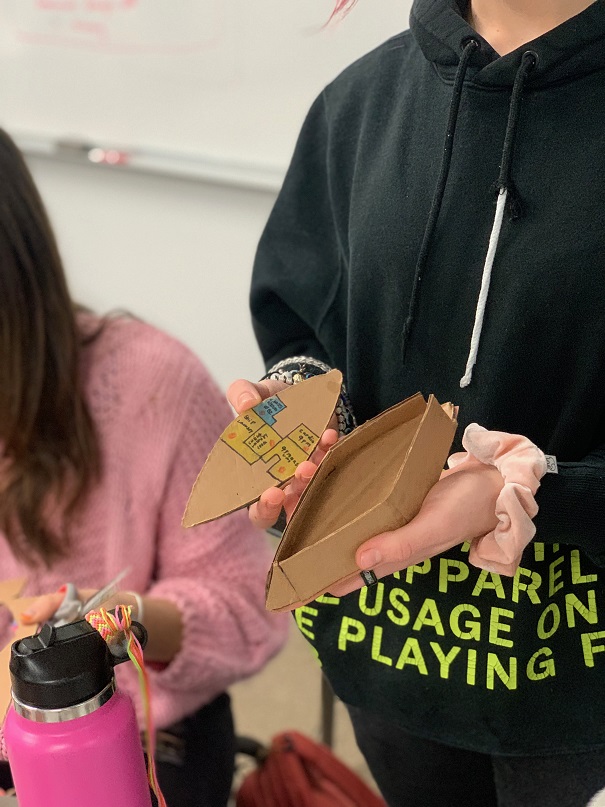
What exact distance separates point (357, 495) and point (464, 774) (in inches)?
12.4

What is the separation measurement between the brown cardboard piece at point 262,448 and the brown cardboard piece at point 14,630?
132 millimetres

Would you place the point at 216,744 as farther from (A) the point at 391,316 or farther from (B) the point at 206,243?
(B) the point at 206,243

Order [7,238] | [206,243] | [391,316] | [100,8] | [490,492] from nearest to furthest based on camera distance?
1. [490,492]
2. [391,316]
3. [7,238]
4. [100,8]
5. [206,243]

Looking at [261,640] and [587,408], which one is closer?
[587,408]

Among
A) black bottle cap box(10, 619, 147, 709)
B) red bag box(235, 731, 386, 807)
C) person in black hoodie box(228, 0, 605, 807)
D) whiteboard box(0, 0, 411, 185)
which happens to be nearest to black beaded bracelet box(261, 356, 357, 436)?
person in black hoodie box(228, 0, 605, 807)

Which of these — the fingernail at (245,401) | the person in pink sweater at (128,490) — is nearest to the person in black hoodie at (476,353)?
the fingernail at (245,401)

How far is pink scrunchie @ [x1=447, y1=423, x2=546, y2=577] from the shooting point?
0.43 metres

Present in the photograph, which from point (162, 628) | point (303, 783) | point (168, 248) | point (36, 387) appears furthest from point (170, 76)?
point (303, 783)

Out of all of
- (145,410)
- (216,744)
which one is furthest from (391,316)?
(216,744)

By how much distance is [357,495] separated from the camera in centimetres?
43

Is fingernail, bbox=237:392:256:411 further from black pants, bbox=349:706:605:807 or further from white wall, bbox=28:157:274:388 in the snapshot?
white wall, bbox=28:157:274:388

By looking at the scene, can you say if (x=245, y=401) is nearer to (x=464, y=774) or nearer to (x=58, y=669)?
(x=58, y=669)

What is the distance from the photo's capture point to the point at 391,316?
1.80ft

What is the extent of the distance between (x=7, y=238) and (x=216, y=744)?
1.80 feet
